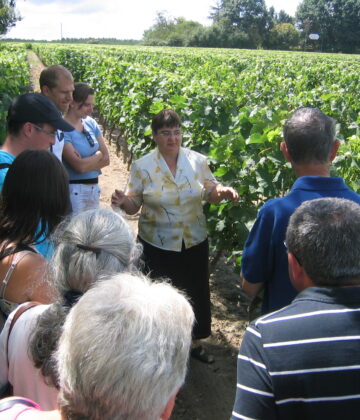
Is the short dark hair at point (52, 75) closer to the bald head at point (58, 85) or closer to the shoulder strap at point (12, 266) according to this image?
the bald head at point (58, 85)

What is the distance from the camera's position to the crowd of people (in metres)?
1.06

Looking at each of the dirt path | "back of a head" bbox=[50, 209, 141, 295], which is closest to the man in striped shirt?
"back of a head" bbox=[50, 209, 141, 295]

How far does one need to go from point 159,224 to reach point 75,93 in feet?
4.53

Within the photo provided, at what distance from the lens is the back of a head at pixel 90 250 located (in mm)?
1590

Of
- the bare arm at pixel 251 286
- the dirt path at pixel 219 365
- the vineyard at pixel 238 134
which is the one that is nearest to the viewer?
the bare arm at pixel 251 286

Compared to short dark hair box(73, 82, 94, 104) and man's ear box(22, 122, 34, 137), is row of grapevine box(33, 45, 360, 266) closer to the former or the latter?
short dark hair box(73, 82, 94, 104)

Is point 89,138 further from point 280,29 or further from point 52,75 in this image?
point 280,29

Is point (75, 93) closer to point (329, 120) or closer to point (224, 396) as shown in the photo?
point (329, 120)

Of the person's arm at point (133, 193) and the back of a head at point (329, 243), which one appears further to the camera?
the person's arm at point (133, 193)

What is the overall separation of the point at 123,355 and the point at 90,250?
637 millimetres

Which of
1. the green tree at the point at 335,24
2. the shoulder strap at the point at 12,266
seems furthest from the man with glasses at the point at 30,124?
the green tree at the point at 335,24

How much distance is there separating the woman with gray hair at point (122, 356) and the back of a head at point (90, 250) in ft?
1.42

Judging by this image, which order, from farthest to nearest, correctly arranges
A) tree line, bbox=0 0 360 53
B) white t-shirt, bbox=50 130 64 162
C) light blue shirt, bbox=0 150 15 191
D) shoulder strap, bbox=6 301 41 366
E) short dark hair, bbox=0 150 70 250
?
tree line, bbox=0 0 360 53
white t-shirt, bbox=50 130 64 162
light blue shirt, bbox=0 150 15 191
short dark hair, bbox=0 150 70 250
shoulder strap, bbox=6 301 41 366

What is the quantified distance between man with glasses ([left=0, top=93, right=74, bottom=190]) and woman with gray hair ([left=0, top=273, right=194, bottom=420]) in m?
1.76
